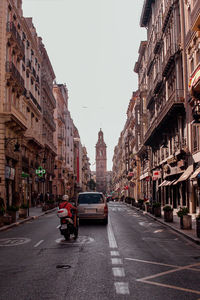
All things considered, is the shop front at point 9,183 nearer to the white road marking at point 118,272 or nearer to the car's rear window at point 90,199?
the car's rear window at point 90,199

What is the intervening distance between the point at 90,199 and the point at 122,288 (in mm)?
13249

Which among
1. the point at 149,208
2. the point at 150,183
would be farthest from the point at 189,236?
the point at 150,183

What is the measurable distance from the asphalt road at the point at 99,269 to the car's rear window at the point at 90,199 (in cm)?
608

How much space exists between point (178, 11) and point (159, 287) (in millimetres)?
27566

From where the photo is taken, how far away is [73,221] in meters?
13.5

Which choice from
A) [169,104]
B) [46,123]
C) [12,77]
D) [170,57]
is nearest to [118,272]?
[169,104]

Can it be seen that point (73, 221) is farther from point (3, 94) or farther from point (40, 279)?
point (3, 94)

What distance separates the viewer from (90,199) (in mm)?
19812

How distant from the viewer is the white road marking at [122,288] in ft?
20.8

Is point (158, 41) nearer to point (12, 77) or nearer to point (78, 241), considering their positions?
point (12, 77)

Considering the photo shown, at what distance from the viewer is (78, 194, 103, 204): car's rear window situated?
1972cm

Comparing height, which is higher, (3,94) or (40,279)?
(3,94)

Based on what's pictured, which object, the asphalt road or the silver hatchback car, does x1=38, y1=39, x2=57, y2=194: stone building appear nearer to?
the silver hatchback car

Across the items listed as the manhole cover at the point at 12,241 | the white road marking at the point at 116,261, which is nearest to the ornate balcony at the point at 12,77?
the manhole cover at the point at 12,241
